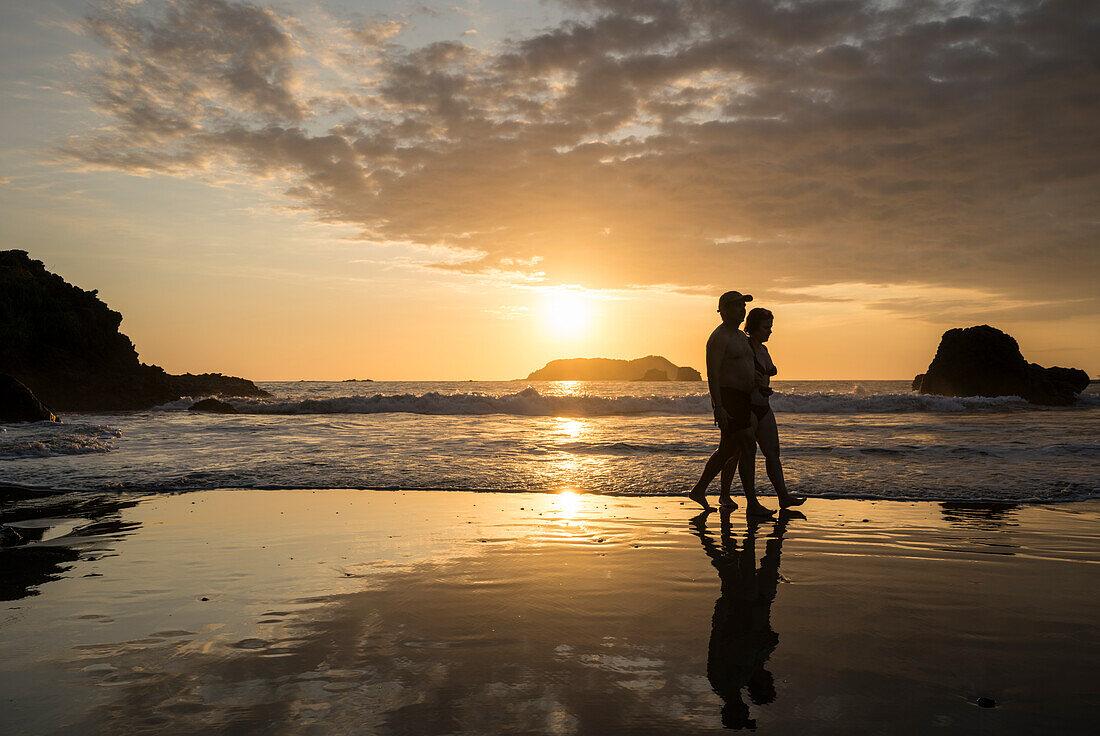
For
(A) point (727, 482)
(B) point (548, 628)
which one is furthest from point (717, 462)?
(B) point (548, 628)

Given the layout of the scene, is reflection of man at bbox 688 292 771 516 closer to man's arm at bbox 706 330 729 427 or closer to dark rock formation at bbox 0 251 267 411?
man's arm at bbox 706 330 729 427

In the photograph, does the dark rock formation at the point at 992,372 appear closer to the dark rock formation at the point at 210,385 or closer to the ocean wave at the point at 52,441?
the ocean wave at the point at 52,441

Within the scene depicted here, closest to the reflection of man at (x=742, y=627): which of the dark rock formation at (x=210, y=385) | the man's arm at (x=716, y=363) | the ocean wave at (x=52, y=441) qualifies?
the man's arm at (x=716, y=363)

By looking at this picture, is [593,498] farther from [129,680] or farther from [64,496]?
[64,496]

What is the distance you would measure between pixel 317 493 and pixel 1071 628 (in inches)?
336

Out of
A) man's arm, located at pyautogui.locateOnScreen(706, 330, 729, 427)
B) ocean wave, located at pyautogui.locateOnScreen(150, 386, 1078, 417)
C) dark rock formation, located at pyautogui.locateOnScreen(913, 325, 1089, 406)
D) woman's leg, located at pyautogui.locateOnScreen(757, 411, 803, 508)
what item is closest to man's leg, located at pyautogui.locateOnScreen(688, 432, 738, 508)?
man's arm, located at pyautogui.locateOnScreen(706, 330, 729, 427)

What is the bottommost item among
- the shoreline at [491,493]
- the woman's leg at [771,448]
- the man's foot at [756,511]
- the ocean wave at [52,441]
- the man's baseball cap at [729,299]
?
the shoreline at [491,493]

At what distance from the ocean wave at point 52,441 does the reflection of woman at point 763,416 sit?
13557 millimetres

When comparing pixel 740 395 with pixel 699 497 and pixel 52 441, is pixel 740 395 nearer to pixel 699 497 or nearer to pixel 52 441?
pixel 699 497

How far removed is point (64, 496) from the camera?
29.1 ft

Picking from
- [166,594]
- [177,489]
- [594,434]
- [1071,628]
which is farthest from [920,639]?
[594,434]

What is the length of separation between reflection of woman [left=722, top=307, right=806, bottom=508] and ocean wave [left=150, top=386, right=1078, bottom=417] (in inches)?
955

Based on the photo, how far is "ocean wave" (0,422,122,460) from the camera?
1288 centimetres

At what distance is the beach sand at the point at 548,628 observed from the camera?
8.63 feet
